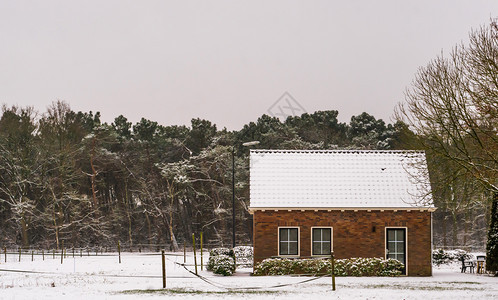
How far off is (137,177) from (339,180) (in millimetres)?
37236

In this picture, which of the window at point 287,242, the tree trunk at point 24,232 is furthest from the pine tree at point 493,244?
the tree trunk at point 24,232

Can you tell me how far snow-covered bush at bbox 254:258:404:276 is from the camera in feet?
90.4

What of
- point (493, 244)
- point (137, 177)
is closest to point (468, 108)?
point (493, 244)

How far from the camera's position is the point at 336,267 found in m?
27.6

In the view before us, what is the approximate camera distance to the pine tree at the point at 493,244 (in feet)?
93.0

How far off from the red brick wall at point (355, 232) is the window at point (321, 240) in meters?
0.26

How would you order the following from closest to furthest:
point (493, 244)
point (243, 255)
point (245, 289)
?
point (245, 289) → point (493, 244) → point (243, 255)

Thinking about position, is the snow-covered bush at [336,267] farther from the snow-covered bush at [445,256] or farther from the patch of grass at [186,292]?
the snow-covered bush at [445,256]


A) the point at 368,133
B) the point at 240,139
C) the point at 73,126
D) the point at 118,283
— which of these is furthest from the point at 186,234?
the point at 118,283

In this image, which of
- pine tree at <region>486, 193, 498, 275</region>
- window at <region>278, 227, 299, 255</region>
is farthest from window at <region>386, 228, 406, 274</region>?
window at <region>278, 227, 299, 255</region>

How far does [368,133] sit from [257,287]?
4696cm

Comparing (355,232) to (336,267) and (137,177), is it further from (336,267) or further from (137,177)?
(137,177)

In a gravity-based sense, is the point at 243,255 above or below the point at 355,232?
below

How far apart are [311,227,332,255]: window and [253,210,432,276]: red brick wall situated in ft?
0.84
